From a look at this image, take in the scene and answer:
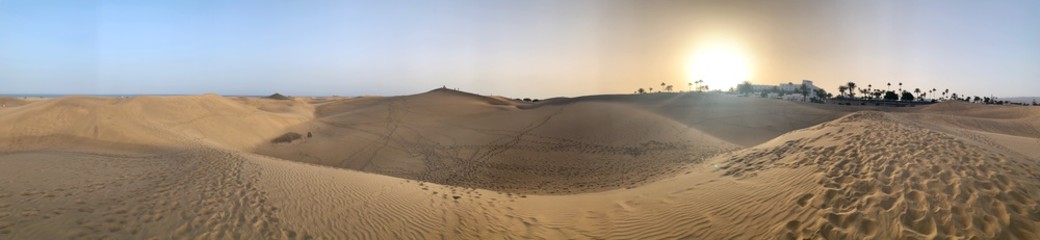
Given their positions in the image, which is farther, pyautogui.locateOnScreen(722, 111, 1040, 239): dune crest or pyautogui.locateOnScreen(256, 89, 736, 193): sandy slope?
pyautogui.locateOnScreen(256, 89, 736, 193): sandy slope

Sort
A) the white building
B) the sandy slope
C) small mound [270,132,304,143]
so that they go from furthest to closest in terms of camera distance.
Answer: the white building → small mound [270,132,304,143] → the sandy slope

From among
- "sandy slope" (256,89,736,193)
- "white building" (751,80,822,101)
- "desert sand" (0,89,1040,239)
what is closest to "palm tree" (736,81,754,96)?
"white building" (751,80,822,101)

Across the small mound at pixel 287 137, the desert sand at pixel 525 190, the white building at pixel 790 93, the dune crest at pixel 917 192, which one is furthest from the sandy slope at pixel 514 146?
the white building at pixel 790 93

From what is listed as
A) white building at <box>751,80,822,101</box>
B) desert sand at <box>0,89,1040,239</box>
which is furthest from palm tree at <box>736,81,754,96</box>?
desert sand at <box>0,89,1040,239</box>

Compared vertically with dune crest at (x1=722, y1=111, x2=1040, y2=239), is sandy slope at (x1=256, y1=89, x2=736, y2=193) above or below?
below

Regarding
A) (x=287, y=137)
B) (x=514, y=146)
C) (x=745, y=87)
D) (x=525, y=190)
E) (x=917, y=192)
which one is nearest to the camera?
(x=917, y=192)

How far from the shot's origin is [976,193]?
23.0 ft

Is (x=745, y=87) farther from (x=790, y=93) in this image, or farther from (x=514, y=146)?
(x=514, y=146)

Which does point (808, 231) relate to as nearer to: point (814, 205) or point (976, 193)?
point (814, 205)

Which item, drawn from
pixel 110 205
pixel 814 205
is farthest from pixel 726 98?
pixel 110 205

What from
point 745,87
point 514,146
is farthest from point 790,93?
point 514,146

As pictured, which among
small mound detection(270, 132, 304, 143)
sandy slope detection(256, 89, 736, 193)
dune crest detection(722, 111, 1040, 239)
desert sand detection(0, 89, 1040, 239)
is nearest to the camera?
dune crest detection(722, 111, 1040, 239)

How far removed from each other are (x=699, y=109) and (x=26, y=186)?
37.7m

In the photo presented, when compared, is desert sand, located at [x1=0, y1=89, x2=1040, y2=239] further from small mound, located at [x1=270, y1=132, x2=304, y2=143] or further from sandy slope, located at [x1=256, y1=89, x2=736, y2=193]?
small mound, located at [x1=270, y1=132, x2=304, y2=143]
